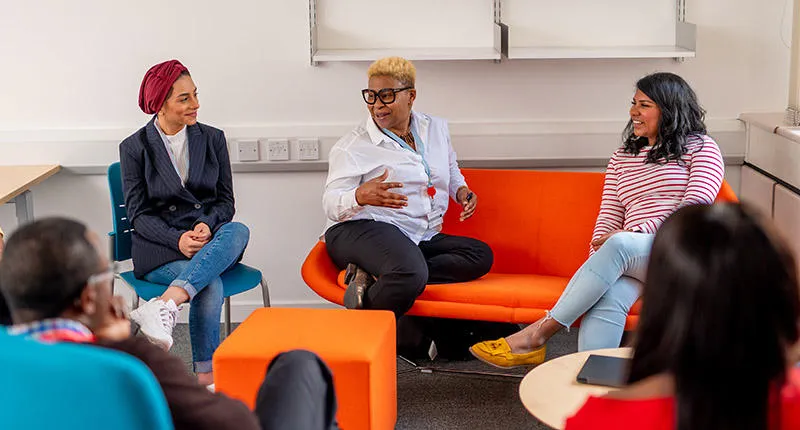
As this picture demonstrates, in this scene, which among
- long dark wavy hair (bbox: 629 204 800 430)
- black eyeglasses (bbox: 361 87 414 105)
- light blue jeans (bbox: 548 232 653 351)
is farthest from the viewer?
black eyeglasses (bbox: 361 87 414 105)

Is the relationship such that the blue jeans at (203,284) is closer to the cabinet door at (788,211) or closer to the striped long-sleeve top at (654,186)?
the striped long-sleeve top at (654,186)

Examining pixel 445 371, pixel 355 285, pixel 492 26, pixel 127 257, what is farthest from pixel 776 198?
pixel 127 257

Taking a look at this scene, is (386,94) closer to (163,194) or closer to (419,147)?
(419,147)

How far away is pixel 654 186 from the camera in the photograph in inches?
145

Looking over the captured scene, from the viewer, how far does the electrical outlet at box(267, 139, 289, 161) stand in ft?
14.2

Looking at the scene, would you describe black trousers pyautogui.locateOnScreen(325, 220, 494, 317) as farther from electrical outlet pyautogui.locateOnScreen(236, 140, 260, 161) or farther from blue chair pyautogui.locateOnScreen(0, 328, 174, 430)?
blue chair pyautogui.locateOnScreen(0, 328, 174, 430)

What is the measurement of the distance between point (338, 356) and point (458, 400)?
811 mm

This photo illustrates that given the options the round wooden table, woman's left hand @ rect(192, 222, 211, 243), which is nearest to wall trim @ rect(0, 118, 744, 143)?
woman's left hand @ rect(192, 222, 211, 243)

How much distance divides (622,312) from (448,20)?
1.51 meters

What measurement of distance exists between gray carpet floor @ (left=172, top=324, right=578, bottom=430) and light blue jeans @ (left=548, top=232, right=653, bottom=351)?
0.36 metres

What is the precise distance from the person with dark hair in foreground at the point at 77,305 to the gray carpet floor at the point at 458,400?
5.39 feet

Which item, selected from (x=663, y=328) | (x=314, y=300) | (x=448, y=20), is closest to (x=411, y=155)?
(x=448, y=20)

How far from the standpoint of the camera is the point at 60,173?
4387 mm

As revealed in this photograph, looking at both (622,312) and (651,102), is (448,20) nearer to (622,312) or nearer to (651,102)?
(651,102)
